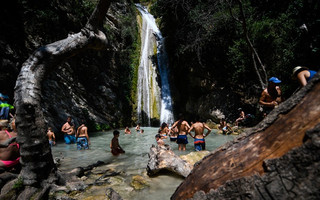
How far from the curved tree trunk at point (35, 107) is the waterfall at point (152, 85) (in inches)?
599

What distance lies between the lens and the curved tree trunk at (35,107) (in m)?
2.96

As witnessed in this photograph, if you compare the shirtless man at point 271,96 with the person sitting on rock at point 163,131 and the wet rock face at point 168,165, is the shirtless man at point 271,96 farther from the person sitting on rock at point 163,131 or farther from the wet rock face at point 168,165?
the person sitting on rock at point 163,131

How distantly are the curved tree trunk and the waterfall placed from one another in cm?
1520

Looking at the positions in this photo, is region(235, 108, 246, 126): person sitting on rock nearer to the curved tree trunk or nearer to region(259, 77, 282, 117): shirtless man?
region(259, 77, 282, 117): shirtless man

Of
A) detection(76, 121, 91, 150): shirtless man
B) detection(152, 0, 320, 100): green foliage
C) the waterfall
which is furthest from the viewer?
the waterfall

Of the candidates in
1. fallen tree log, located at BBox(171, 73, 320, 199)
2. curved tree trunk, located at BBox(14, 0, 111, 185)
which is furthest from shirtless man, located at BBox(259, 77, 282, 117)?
curved tree trunk, located at BBox(14, 0, 111, 185)

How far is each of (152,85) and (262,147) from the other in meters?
18.8

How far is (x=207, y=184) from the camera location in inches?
55.7

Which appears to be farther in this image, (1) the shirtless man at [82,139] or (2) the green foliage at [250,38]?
(2) the green foliage at [250,38]

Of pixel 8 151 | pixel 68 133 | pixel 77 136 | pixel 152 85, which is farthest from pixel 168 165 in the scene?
pixel 152 85

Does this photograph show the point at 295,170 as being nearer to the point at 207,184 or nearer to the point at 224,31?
the point at 207,184

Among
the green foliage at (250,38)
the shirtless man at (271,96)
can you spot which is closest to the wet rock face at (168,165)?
the shirtless man at (271,96)

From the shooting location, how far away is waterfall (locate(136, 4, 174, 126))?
18.6m

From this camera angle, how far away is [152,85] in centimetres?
1991
